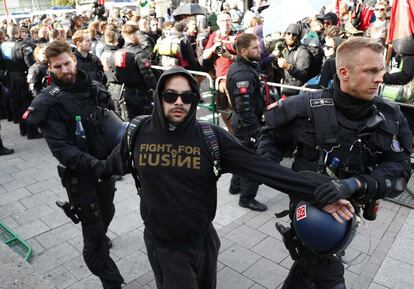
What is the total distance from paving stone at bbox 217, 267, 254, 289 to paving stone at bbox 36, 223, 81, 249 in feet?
6.37

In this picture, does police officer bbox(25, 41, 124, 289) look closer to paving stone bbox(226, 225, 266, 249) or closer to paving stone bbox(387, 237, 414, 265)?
paving stone bbox(226, 225, 266, 249)

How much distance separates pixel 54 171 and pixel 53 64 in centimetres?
375

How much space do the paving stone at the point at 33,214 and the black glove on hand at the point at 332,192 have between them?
164 inches

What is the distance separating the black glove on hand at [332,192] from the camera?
2275 mm

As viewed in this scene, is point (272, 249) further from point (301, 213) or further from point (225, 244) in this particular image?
point (301, 213)

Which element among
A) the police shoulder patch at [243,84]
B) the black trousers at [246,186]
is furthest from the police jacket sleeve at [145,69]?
the police shoulder patch at [243,84]

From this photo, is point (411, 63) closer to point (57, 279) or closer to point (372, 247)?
point (372, 247)

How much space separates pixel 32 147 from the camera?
802 centimetres

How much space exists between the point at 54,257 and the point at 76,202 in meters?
1.25

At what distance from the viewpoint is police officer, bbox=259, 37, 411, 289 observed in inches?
102

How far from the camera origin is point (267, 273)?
3904mm

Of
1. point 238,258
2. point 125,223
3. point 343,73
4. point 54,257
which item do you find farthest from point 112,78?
point 343,73

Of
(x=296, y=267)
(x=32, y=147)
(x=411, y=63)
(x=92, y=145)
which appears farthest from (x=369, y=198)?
(x=32, y=147)

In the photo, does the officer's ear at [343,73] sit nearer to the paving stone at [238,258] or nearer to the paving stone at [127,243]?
the paving stone at [238,258]
